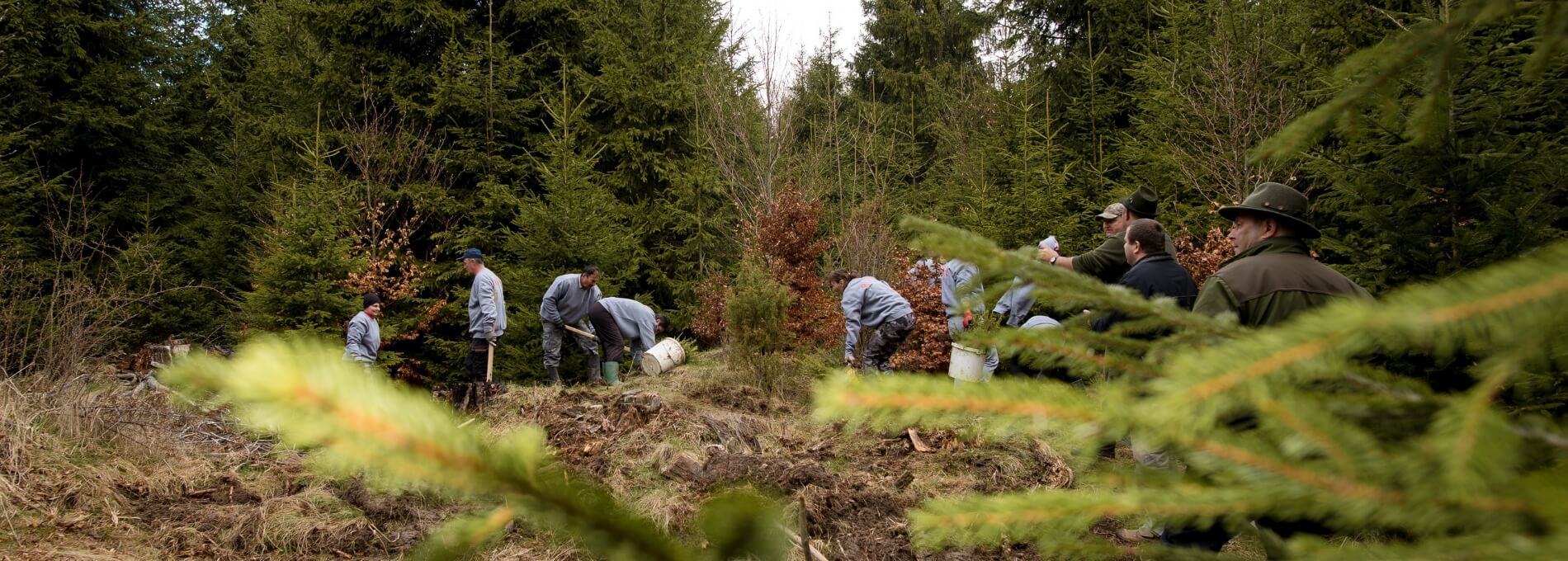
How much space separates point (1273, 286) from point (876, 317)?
5.32 m

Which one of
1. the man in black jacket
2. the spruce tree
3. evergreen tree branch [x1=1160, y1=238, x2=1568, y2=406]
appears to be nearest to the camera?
evergreen tree branch [x1=1160, y1=238, x2=1568, y2=406]

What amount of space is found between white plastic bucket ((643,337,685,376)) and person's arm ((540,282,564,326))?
3.96ft

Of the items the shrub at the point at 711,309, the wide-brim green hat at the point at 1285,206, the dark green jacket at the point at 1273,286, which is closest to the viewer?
the dark green jacket at the point at 1273,286

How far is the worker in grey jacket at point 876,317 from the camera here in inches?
304

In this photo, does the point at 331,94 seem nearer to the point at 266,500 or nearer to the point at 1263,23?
the point at 266,500

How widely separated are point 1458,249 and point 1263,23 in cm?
628

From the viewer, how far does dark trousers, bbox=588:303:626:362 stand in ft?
31.6

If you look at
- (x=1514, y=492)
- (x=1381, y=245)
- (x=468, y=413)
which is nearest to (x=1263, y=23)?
(x=1381, y=245)

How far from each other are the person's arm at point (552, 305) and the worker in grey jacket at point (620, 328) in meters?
0.40

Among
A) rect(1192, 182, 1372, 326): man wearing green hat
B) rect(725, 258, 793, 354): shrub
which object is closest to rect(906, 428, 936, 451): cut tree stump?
rect(725, 258, 793, 354): shrub

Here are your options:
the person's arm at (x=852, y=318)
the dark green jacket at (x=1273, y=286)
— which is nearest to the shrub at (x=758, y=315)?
the person's arm at (x=852, y=318)

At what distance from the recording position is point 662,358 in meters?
9.93

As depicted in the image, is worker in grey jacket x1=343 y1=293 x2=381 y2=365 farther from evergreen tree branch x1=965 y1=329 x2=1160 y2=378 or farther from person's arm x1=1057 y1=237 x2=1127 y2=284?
evergreen tree branch x1=965 y1=329 x2=1160 y2=378

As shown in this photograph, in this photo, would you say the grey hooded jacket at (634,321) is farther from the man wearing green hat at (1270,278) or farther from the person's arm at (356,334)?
the man wearing green hat at (1270,278)
